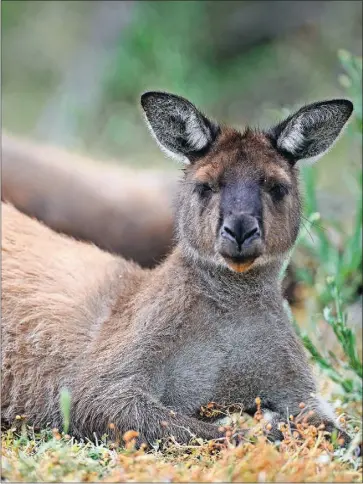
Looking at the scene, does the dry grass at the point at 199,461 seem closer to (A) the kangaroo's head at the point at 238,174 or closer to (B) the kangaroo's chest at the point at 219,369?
(B) the kangaroo's chest at the point at 219,369

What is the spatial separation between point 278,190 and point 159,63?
8.20 metres

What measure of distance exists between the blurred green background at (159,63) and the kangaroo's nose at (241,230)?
7.69 m

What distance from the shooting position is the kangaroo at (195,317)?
4.50 metres

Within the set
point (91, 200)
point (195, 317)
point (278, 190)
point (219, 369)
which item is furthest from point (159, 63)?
point (219, 369)

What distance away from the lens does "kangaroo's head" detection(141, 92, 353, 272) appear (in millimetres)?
4465

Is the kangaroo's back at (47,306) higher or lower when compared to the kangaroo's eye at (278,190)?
lower

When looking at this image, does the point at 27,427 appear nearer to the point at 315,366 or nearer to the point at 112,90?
the point at 315,366

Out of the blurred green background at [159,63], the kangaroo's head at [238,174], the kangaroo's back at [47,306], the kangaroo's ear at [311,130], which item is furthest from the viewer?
the blurred green background at [159,63]

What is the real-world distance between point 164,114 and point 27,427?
1818 millimetres

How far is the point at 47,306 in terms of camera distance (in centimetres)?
516

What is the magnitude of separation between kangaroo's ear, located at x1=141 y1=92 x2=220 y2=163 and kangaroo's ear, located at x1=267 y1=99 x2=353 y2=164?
1.16 feet

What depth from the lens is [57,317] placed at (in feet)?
16.7

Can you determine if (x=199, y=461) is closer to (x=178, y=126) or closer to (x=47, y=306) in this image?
(x=47, y=306)

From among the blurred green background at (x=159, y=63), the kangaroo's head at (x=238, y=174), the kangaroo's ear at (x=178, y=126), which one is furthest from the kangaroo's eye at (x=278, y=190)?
the blurred green background at (x=159, y=63)
